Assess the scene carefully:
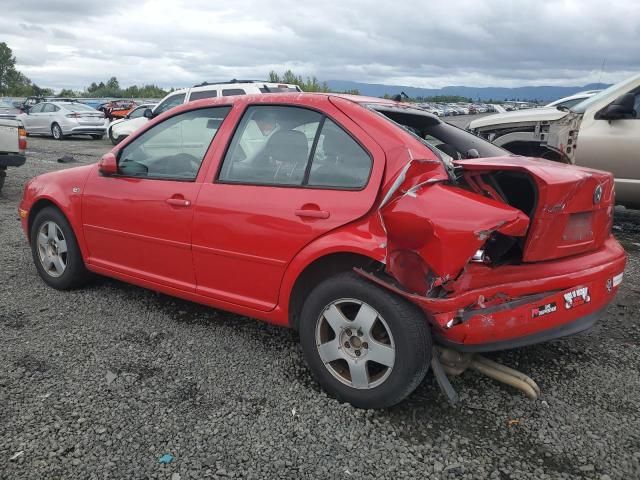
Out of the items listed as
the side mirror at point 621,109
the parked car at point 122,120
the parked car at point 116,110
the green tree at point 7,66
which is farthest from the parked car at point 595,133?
the green tree at point 7,66

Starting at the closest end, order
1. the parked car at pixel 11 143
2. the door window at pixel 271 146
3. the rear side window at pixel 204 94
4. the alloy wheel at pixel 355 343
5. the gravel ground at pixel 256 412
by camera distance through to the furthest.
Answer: the gravel ground at pixel 256 412, the alloy wheel at pixel 355 343, the door window at pixel 271 146, the parked car at pixel 11 143, the rear side window at pixel 204 94

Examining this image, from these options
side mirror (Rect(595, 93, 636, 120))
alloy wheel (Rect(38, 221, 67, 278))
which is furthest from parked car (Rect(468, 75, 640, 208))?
alloy wheel (Rect(38, 221, 67, 278))

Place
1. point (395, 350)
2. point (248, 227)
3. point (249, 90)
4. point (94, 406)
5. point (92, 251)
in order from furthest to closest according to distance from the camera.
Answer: point (249, 90) → point (92, 251) → point (248, 227) → point (94, 406) → point (395, 350)

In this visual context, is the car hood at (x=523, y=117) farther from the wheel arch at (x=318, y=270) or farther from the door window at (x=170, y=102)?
the door window at (x=170, y=102)

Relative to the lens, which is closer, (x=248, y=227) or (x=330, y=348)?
(x=330, y=348)

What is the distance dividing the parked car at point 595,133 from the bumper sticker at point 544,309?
3633 millimetres

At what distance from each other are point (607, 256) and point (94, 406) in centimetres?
283

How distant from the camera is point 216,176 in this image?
10.8ft

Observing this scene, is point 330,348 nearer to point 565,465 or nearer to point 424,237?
point 424,237

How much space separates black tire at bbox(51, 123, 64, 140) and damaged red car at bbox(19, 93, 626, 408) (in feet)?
62.0

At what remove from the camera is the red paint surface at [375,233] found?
2.39 metres

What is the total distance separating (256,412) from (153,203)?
1582 mm

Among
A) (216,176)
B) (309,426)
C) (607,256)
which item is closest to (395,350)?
(309,426)

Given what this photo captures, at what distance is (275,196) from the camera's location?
2982 mm
